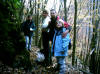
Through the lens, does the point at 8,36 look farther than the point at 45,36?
No

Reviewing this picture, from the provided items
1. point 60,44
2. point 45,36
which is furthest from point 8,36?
point 45,36

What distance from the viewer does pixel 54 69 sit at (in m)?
4.27

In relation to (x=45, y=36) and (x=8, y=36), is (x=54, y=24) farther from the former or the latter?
(x=8, y=36)

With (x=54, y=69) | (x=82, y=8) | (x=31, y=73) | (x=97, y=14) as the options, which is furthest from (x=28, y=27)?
(x=82, y=8)

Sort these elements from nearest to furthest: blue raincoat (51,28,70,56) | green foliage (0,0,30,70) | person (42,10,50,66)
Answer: green foliage (0,0,30,70) → blue raincoat (51,28,70,56) → person (42,10,50,66)

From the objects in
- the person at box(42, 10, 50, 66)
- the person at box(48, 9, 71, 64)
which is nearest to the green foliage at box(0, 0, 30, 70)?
the person at box(48, 9, 71, 64)

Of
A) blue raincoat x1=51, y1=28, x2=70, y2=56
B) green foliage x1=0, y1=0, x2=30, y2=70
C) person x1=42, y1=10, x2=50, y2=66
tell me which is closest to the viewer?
green foliage x1=0, y1=0, x2=30, y2=70

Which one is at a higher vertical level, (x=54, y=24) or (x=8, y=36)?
(x=54, y=24)

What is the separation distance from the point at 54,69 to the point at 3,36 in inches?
102

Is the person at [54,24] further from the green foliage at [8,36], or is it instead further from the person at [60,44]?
the green foliage at [8,36]

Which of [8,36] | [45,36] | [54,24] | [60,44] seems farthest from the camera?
[45,36]

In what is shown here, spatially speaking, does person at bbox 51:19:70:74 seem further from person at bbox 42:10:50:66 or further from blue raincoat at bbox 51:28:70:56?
person at bbox 42:10:50:66

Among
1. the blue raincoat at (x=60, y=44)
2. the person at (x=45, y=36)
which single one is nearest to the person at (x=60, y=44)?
the blue raincoat at (x=60, y=44)

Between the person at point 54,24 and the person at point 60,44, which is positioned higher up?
the person at point 54,24
